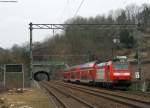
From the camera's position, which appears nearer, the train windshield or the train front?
the train front

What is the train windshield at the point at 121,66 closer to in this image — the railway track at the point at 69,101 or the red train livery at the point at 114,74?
the red train livery at the point at 114,74

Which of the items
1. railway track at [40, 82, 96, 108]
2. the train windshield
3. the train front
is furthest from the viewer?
the train windshield

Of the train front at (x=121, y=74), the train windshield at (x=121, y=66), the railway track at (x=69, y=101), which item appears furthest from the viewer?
the train windshield at (x=121, y=66)

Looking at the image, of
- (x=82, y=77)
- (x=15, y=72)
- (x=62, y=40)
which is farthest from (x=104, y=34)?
(x=15, y=72)

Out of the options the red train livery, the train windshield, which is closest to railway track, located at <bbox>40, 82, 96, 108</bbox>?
the red train livery

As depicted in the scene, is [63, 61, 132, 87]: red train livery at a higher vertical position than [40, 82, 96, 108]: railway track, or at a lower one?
higher

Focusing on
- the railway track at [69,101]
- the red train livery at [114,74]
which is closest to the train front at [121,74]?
the red train livery at [114,74]

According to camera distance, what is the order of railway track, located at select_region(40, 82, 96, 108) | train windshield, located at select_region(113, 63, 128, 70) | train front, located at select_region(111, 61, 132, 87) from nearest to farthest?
railway track, located at select_region(40, 82, 96, 108), train front, located at select_region(111, 61, 132, 87), train windshield, located at select_region(113, 63, 128, 70)

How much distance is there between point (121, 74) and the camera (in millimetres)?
45156

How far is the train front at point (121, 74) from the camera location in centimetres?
4444

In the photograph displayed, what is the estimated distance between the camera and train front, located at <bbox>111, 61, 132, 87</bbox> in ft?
146

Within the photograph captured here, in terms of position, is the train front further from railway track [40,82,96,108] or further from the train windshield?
railway track [40,82,96,108]

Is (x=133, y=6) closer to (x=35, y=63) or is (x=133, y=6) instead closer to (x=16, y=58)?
(x=35, y=63)

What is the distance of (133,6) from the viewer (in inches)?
4599
